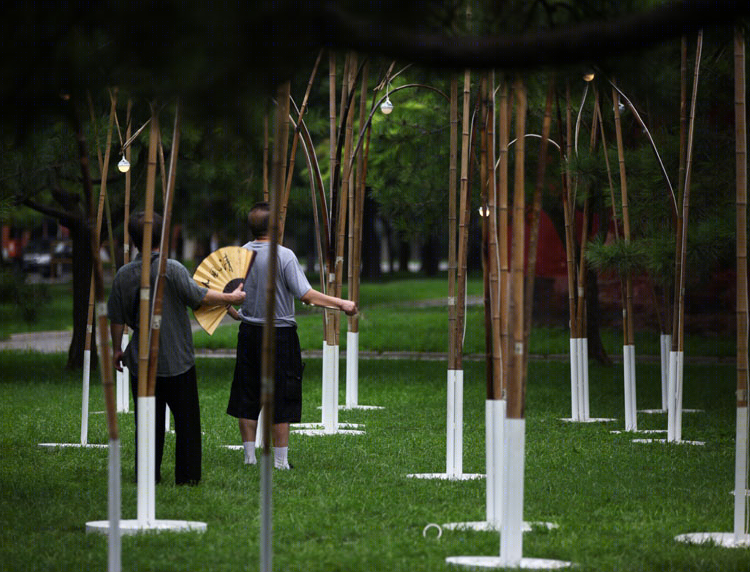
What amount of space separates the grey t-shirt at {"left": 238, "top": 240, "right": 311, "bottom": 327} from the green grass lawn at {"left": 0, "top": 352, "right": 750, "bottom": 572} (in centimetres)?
99

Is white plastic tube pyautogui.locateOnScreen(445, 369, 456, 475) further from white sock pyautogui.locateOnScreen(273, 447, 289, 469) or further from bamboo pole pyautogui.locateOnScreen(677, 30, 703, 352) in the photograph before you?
bamboo pole pyautogui.locateOnScreen(677, 30, 703, 352)

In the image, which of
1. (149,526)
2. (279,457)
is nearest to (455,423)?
(279,457)

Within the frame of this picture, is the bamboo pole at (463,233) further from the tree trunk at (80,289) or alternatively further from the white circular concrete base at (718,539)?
the tree trunk at (80,289)

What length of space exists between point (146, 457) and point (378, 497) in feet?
5.13

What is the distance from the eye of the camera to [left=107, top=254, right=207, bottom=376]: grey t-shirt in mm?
7379

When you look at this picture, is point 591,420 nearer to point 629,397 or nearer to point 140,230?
point 629,397

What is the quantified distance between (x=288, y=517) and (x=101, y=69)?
3507mm

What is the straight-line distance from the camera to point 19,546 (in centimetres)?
581

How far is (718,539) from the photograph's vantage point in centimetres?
604

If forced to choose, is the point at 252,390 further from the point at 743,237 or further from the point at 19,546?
the point at 743,237

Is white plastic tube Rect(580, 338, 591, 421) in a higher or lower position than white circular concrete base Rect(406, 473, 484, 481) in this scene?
higher

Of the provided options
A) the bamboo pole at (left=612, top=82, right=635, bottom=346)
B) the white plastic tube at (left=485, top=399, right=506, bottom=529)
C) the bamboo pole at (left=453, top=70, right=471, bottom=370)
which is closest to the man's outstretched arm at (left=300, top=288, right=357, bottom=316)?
the bamboo pole at (left=453, top=70, right=471, bottom=370)

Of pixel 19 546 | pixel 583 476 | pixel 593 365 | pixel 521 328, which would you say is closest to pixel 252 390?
pixel 583 476

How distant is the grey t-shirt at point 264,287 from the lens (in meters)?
8.31
